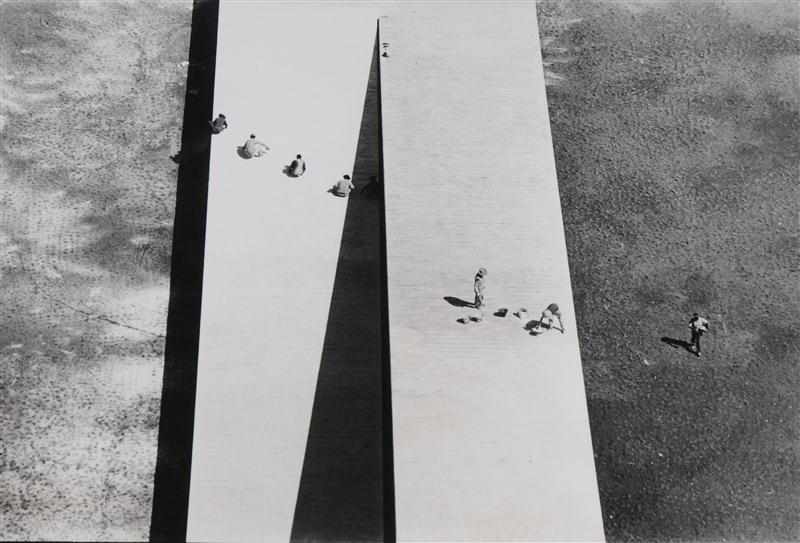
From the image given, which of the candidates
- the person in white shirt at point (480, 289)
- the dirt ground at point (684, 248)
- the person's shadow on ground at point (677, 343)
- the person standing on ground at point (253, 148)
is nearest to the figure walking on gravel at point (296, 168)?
the person standing on ground at point (253, 148)

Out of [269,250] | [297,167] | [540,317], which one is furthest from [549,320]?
[297,167]

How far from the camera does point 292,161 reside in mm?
28469

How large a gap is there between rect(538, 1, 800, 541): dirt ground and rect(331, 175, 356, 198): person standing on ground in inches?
243

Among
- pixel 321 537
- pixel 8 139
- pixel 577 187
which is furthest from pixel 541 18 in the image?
pixel 321 537

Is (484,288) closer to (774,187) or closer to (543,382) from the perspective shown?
(543,382)

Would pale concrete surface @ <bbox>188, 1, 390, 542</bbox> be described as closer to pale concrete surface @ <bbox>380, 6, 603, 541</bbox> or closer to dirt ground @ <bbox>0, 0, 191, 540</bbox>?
pale concrete surface @ <bbox>380, 6, 603, 541</bbox>

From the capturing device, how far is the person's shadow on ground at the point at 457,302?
79.8ft

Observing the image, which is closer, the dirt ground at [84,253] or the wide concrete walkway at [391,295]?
the wide concrete walkway at [391,295]

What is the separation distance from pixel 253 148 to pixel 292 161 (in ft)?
3.37

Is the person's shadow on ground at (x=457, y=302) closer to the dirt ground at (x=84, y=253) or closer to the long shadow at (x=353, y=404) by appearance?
the long shadow at (x=353, y=404)

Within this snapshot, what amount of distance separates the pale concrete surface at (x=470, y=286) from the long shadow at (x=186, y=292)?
5.84 m

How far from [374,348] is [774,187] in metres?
12.9

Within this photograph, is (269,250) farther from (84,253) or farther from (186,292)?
(84,253)

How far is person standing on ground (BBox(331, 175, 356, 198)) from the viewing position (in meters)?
28.0
